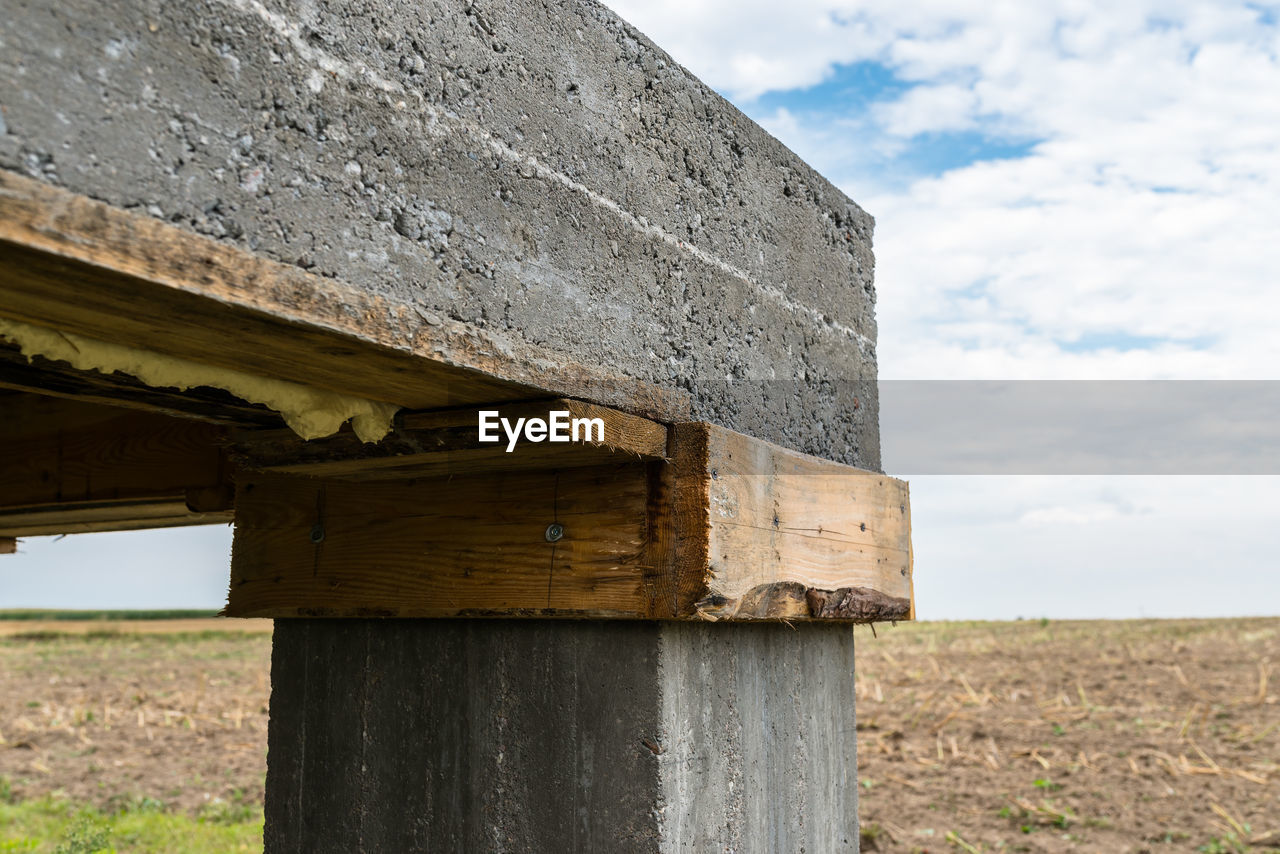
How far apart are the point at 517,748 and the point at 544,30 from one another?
1469 millimetres

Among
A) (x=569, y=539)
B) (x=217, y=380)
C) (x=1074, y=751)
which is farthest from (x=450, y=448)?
(x=1074, y=751)

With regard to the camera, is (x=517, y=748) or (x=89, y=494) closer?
(x=517, y=748)

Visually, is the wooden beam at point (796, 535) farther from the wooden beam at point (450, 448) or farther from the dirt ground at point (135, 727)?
the dirt ground at point (135, 727)

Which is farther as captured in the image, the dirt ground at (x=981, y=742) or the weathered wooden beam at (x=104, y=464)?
the dirt ground at (x=981, y=742)

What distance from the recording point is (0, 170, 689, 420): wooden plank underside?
3.68 ft

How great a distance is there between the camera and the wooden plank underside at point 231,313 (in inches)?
44.2

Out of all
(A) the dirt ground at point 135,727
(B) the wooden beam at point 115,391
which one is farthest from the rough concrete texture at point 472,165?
(A) the dirt ground at point 135,727

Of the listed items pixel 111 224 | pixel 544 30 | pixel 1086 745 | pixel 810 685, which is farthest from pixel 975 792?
pixel 111 224

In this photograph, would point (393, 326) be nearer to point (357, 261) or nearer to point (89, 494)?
point (357, 261)

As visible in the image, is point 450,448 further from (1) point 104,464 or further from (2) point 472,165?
(1) point 104,464

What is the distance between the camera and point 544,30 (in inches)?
75.7

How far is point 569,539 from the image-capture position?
79.4 inches

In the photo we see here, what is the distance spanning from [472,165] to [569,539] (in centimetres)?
77

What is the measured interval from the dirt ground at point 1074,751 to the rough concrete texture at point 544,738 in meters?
4.89
